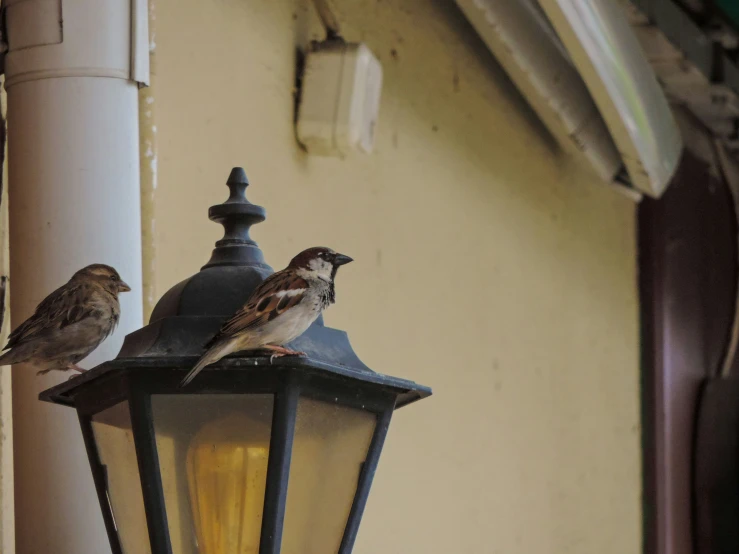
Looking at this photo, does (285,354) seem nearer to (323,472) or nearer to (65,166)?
(323,472)

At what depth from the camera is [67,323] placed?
7.64 ft

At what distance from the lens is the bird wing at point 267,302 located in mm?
2057

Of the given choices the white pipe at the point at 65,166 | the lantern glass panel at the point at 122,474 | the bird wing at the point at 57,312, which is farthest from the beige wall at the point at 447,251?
the lantern glass panel at the point at 122,474

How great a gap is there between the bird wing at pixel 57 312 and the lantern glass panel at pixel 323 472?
1.63 ft

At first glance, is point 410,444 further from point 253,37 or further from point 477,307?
point 253,37

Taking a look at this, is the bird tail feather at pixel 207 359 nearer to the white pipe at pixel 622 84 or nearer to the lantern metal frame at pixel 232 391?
the lantern metal frame at pixel 232 391

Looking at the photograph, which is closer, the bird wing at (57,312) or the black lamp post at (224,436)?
the black lamp post at (224,436)

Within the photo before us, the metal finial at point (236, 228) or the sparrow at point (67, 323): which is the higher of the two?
the metal finial at point (236, 228)

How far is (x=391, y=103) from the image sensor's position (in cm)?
423

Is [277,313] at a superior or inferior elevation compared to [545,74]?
inferior

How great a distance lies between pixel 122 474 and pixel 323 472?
290 mm

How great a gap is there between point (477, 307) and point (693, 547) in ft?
6.59

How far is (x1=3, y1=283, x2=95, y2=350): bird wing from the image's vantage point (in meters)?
2.31

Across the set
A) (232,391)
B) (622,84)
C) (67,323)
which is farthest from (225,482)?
(622,84)
